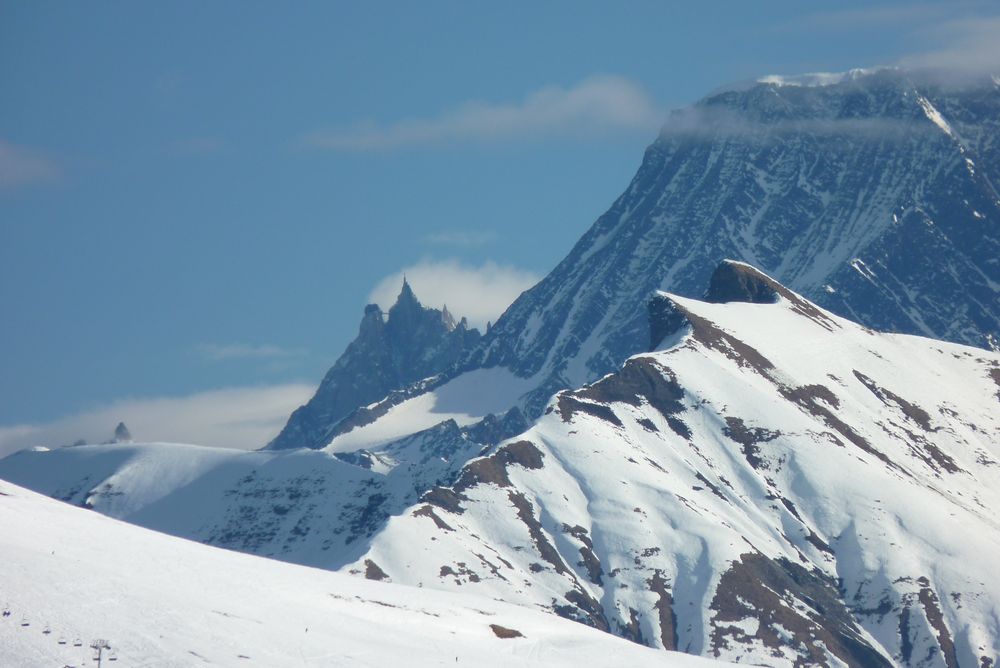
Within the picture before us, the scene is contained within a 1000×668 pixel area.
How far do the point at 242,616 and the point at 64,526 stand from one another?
20969 millimetres

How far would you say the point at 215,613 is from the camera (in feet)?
398

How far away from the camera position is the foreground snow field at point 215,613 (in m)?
112

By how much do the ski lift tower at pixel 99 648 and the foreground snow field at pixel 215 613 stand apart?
432mm

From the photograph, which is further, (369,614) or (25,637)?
(369,614)

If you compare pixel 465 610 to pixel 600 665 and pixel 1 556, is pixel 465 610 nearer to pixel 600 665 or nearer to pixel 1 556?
pixel 600 665

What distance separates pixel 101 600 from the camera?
11794 cm

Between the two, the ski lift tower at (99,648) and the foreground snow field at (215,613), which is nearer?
the ski lift tower at (99,648)

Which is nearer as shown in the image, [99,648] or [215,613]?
[99,648]

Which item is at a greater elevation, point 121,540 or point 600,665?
point 121,540

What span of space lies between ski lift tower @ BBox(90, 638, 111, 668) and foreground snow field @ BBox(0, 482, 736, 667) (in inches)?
17.0

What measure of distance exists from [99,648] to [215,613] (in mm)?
12608

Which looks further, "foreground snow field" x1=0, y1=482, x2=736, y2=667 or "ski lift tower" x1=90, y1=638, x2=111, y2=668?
"foreground snow field" x1=0, y1=482, x2=736, y2=667

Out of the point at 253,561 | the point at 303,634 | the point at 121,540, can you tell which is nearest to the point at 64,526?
the point at 121,540

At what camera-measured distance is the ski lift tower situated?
108 m
